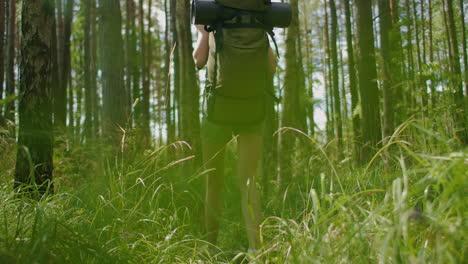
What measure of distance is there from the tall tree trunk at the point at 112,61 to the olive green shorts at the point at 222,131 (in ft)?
13.8

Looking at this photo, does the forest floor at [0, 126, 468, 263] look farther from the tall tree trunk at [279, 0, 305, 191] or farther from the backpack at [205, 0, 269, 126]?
the tall tree trunk at [279, 0, 305, 191]

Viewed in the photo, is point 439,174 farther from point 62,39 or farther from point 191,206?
point 62,39

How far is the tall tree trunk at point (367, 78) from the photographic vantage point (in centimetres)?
570

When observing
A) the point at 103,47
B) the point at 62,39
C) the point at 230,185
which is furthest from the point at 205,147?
the point at 62,39

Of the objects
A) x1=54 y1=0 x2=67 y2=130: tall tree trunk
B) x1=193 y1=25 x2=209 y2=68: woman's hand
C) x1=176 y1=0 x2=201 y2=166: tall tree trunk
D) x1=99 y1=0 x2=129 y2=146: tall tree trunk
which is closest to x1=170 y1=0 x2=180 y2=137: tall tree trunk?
x1=176 y1=0 x2=201 y2=166: tall tree trunk

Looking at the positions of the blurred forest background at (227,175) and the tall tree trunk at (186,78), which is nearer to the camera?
the blurred forest background at (227,175)

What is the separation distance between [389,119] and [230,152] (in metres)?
2.29

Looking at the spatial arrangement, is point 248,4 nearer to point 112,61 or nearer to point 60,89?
point 112,61

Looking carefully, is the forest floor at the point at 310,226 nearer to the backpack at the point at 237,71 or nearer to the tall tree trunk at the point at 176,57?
the backpack at the point at 237,71

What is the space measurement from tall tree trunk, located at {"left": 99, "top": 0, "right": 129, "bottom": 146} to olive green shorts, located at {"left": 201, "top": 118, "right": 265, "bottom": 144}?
4.20 metres

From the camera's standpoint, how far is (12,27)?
11047 mm

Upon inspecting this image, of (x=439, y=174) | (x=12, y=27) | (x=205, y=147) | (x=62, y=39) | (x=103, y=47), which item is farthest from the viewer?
(x=62, y=39)

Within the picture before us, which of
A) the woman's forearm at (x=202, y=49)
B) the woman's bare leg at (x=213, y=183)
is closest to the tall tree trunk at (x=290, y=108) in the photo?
the woman's bare leg at (x=213, y=183)

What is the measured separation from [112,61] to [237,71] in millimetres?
4875
